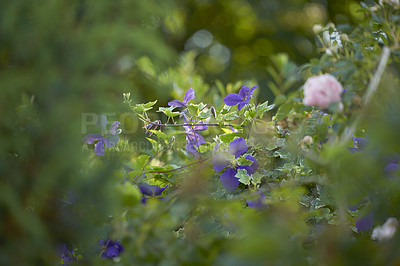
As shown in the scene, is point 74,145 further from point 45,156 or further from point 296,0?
point 296,0

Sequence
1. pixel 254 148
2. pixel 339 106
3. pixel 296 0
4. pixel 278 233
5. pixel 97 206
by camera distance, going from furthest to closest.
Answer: pixel 296 0
pixel 254 148
pixel 339 106
pixel 97 206
pixel 278 233

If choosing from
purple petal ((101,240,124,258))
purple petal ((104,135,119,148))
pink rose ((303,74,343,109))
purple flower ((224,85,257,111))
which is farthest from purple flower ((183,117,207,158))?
pink rose ((303,74,343,109))

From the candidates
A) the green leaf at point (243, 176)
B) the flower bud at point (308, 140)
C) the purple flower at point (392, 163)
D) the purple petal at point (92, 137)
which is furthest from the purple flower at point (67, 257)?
the purple flower at point (392, 163)

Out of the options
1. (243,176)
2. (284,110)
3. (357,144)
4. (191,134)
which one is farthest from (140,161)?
(357,144)

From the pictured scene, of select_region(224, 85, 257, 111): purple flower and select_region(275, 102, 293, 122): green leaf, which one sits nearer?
select_region(275, 102, 293, 122): green leaf

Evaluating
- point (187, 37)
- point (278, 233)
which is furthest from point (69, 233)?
point (187, 37)

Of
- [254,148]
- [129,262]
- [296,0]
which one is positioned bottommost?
[296,0]

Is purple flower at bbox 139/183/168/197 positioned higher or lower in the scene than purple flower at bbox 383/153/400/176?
lower

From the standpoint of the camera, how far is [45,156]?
0.71 m

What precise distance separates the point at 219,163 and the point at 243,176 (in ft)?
0.30

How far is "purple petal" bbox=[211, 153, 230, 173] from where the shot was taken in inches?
45.0

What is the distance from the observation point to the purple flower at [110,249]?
0.99 meters

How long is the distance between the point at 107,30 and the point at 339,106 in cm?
47

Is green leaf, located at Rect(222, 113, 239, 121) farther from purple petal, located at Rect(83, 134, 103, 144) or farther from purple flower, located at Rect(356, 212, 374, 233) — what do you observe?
purple flower, located at Rect(356, 212, 374, 233)
